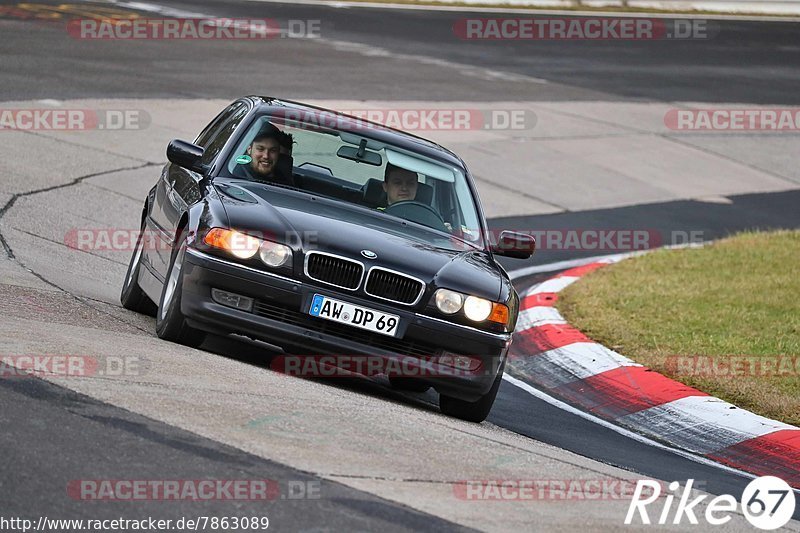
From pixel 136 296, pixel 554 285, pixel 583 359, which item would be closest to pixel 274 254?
pixel 136 296

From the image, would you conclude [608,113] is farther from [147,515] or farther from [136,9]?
[147,515]

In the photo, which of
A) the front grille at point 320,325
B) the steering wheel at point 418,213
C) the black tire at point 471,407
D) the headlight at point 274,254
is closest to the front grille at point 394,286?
the front grille at point 320,325

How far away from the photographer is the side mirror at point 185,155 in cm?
843

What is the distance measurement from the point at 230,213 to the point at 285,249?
41 centimetres

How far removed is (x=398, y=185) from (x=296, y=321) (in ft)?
5.18

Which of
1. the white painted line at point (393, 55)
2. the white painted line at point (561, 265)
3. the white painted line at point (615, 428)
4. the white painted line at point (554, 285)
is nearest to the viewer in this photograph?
the white painted line at point (615, 428)

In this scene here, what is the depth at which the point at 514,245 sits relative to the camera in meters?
8.69

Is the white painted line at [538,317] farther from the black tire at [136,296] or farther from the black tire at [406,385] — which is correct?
the black tire at [136,296]

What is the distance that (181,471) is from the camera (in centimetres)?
533

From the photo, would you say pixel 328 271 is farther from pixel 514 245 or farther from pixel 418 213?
pixel 514 245

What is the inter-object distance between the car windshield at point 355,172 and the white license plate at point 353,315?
110cm

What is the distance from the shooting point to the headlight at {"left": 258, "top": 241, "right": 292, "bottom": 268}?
7.39 m

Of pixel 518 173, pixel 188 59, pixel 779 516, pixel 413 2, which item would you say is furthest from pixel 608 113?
pixel 779 516

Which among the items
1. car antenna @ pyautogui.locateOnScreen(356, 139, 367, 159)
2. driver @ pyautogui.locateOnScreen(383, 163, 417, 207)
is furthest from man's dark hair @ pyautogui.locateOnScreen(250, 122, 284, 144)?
driver @ pyautogui.locateOnScreen(383, 163, 417, 207)
